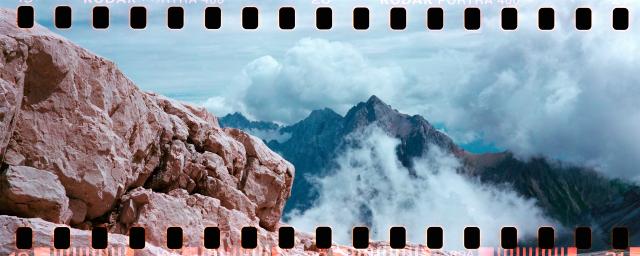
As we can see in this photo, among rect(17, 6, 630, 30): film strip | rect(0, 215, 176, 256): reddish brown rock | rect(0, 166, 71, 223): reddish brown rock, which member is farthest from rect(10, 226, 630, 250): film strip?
rect(17, 6, 630, 30): film strip

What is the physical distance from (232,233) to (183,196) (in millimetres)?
2403

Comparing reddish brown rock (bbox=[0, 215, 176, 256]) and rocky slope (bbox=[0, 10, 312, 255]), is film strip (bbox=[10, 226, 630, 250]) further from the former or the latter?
rocky slope (bbox=[0, 10, 312, 255])

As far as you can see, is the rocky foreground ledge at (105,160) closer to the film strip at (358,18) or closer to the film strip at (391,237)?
the film strip at (391,237)

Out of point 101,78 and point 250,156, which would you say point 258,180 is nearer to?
point 250,156

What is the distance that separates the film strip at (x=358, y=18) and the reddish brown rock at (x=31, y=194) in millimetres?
6952

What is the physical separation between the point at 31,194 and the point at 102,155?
3.54m

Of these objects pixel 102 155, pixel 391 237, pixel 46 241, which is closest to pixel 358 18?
pixel 391 237

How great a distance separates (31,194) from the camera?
32.1m

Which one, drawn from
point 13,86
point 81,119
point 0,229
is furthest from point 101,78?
point 0,229

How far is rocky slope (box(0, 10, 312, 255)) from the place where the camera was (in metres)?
32.3

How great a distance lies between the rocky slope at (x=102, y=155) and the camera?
32312 mm

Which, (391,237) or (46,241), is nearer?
(391,237)

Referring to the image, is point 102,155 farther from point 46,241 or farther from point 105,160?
point 46,241

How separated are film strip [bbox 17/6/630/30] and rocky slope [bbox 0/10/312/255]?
18.1ft
